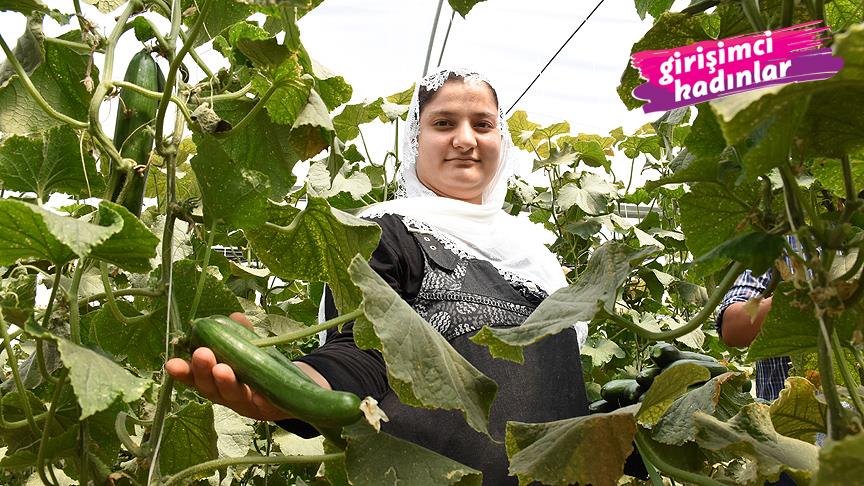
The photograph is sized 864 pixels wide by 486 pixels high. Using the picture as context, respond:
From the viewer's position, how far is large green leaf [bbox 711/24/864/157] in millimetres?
576

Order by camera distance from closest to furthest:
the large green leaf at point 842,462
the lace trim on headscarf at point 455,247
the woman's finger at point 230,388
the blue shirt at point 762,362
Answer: the large green leaf at point 842,462 → the woman's finger at point 230,388 → the lace trim on headscarf at point 455,247 → the blue shirt at point 762,362

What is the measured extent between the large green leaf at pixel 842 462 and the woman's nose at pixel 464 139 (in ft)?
4.05

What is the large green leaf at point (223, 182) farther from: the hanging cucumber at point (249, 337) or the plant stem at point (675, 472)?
the plant stem at point (675, 472)

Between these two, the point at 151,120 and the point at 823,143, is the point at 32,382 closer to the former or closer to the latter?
the point at 151,120

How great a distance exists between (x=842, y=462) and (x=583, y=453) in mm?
411

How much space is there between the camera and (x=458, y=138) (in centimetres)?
177

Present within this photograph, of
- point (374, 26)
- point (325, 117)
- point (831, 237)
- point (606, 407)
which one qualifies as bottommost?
point (606, 407)

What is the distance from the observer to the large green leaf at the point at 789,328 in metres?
0.92

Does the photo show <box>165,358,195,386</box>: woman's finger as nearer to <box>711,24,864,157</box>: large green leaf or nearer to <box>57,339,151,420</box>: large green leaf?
<box>57,339,151,420</box>: large green leaf

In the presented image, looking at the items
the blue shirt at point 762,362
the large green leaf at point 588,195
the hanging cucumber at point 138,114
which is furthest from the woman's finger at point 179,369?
the large green leaf at point 588,195

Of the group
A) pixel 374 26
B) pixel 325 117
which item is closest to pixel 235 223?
pixel 325 117

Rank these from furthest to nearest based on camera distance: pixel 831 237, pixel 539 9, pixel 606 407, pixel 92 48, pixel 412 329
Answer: pixel 539 9 < pixel 606 407 < pixel 92 48 < pixel 412 329 < pixel 831 237

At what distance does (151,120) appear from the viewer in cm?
112

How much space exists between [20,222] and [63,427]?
0.38 meters
